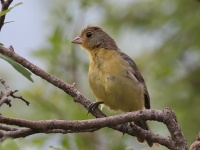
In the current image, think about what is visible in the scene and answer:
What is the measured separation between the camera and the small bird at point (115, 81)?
491 cm

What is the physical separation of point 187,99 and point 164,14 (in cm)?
110

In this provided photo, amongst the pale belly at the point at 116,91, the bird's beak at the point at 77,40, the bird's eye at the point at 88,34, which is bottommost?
the pale belly at the point at 116,91

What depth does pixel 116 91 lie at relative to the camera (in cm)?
490

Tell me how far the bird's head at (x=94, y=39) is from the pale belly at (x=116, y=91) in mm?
568

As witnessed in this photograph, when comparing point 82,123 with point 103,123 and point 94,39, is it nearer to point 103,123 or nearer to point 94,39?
point 103,123

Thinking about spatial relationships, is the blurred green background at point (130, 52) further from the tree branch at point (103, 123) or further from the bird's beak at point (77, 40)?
the tree branch at point (103, 123)

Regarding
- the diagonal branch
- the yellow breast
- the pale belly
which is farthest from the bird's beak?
the diagonal branch

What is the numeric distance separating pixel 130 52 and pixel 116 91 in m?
2.93

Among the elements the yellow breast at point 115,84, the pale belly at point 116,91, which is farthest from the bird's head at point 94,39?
the pale belly at point 116,91

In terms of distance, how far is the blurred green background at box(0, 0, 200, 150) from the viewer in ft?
18.2

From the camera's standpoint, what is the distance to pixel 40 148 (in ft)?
16.3

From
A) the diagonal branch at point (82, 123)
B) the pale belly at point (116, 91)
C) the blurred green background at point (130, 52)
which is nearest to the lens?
the diagonal branch at point (82, 123)

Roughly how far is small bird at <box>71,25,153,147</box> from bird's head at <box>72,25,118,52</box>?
0.03 m

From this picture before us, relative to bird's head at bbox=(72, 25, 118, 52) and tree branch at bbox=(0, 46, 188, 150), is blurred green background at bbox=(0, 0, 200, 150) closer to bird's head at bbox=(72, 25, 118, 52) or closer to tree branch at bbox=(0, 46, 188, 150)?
bird's head at bbox=(72, 25, 118, 52)
